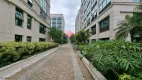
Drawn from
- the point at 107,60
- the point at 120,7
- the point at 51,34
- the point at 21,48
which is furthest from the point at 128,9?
the point at 51,34

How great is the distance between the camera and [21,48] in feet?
35.5

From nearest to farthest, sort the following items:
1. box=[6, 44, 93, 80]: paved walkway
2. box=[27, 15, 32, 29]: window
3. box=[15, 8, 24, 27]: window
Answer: box=[6, 44, 93, 80]: paved walkway, box=[15, 8, 24, 27]: window, box=[27, 15, 32, 29]: window

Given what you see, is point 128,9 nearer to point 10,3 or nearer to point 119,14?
point 119,14

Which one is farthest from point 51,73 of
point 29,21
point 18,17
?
point 29,21

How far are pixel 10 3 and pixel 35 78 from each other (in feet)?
41.3

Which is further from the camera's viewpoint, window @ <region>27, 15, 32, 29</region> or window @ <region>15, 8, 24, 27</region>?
window @ <region>27, 15, 32, 29</region>

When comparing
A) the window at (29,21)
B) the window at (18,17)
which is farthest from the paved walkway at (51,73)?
the window at (29,21)

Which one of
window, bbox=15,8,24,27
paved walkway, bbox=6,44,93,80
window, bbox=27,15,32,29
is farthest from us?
window, bbox=27,15,32,29

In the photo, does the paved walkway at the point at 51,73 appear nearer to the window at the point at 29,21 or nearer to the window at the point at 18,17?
the window at the point at 18,17

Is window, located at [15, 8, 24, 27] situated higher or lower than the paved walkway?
higher

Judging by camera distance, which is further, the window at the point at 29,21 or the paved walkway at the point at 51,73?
the window at the point at 29,21

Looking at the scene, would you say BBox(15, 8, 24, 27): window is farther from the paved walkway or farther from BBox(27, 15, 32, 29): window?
the paved walkway

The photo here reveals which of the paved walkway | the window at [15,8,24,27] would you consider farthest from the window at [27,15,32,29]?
the paved walkway

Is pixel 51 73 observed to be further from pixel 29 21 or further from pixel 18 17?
pixel 29 21
